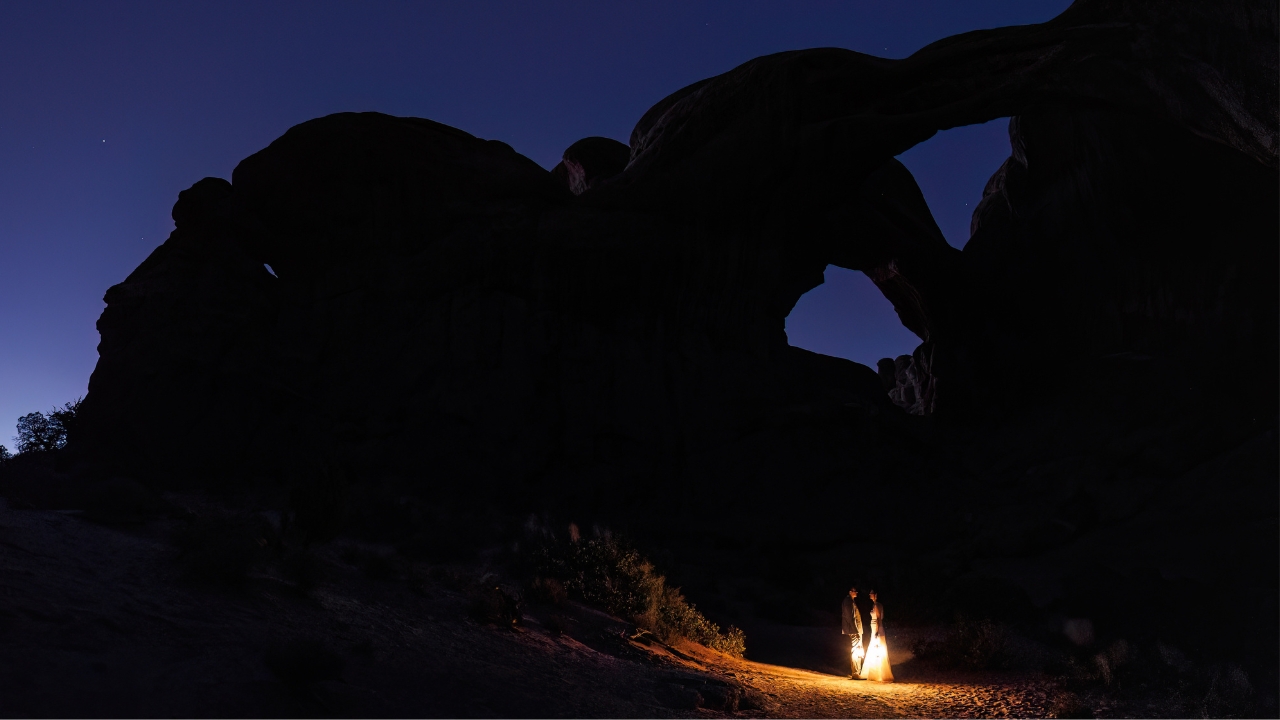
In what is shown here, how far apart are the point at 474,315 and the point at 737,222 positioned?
923 cm

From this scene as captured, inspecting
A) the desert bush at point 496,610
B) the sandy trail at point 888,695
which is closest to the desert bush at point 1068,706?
the sandy trail at point 888,695

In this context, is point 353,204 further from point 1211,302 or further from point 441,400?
point 1211,302

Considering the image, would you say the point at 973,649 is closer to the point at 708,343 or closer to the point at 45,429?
the point at 708,343

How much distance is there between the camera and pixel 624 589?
12.6 meters

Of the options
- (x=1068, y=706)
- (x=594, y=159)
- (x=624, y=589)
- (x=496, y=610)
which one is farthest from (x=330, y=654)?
(x=594, y=159)

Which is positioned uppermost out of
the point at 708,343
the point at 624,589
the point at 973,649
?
the point at 708,343

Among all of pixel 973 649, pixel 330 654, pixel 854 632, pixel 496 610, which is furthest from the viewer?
pixel 854 632

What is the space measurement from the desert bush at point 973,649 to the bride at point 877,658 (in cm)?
104

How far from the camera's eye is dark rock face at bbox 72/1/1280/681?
19859 millimetres

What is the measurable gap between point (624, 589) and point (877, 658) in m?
4.13

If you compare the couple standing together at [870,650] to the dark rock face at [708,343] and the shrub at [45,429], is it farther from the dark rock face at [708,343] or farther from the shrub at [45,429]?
the shrub at [45,429]

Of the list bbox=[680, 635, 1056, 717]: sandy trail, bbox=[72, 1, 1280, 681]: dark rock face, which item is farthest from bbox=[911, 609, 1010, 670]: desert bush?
bbox=[72, 1, 1280, 681]: dark rock face

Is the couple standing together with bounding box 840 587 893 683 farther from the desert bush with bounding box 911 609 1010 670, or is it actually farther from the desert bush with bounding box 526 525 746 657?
the desert bush with bounding box 526 525 746 657

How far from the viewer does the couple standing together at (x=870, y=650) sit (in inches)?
436
